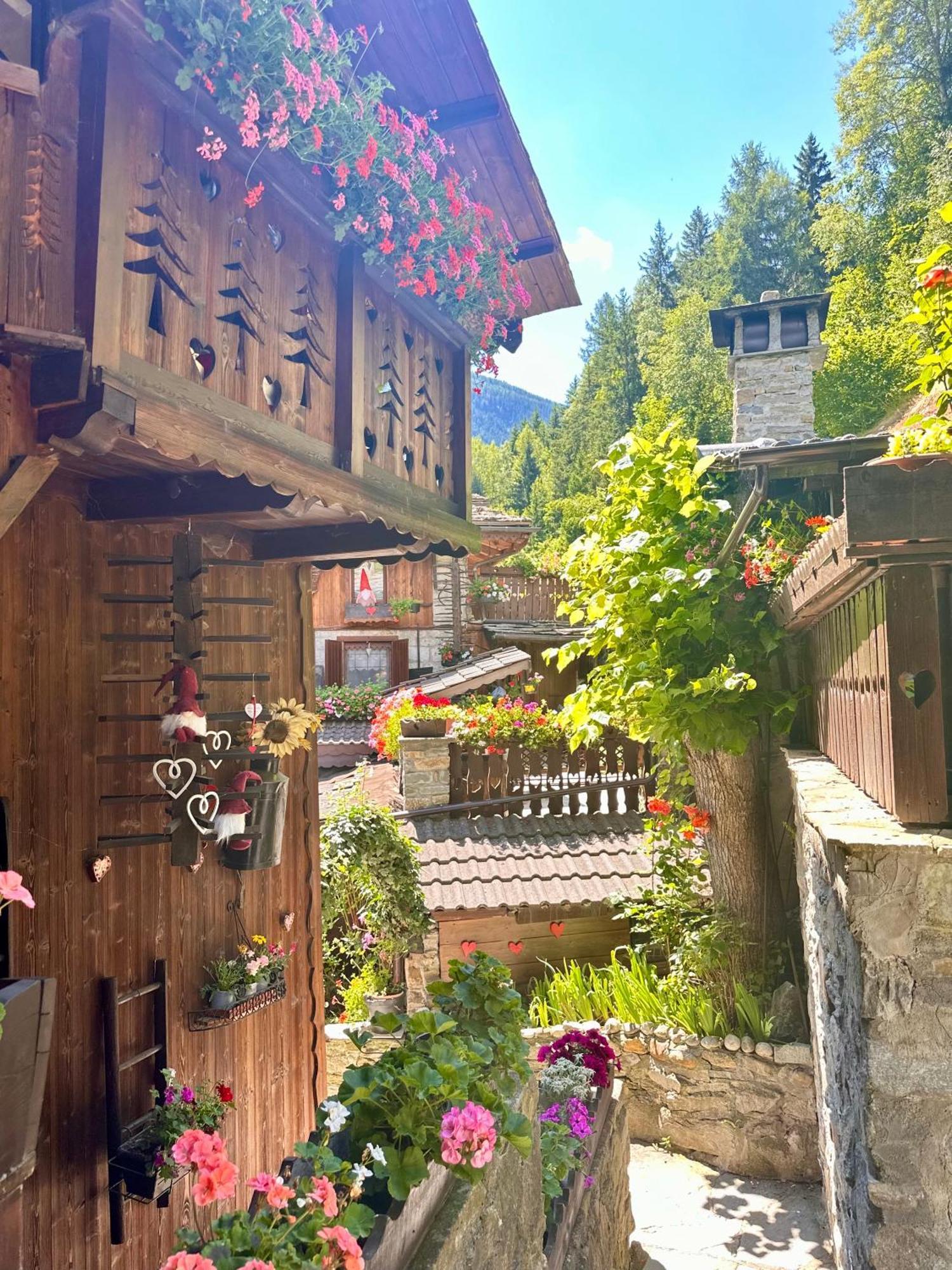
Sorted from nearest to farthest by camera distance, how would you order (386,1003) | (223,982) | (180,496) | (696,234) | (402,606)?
(180,496) → (223,982) → (386,1003) → (402,606) → (696,234)

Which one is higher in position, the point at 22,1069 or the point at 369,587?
the point at 369,587

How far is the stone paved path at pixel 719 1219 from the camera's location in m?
4.50

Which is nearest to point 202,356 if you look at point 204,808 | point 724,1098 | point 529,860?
point 204,808

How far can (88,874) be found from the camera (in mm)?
2662

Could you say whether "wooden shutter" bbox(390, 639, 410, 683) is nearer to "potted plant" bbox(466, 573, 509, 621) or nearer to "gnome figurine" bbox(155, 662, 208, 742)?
"potted plant" bbox(466, 573, 509, 621)

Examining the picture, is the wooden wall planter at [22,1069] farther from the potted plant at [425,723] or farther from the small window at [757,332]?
the small window at [757,332]

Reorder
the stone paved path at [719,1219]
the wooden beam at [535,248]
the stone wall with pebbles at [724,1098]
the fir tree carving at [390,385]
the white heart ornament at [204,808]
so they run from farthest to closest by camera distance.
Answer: the stone wall with pebbles at [724,1098] < the stone paved path at [719,1219] < the wooden beam at [535,248] < the fir tree carving at [390,385] < the white heart ornament at [204,808]

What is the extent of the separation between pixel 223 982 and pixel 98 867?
83cm

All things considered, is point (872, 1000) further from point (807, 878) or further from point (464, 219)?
point (464, 219)

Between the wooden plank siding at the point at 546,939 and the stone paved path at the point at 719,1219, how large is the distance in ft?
5.72

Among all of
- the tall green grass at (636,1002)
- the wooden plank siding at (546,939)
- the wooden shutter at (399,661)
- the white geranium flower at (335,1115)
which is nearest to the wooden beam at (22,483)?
the white geranium flower at (335,1115)

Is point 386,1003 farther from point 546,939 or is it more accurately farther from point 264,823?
point 264,823

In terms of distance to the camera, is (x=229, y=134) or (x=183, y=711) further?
(x=183, y=711)

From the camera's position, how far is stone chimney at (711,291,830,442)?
11.0m
